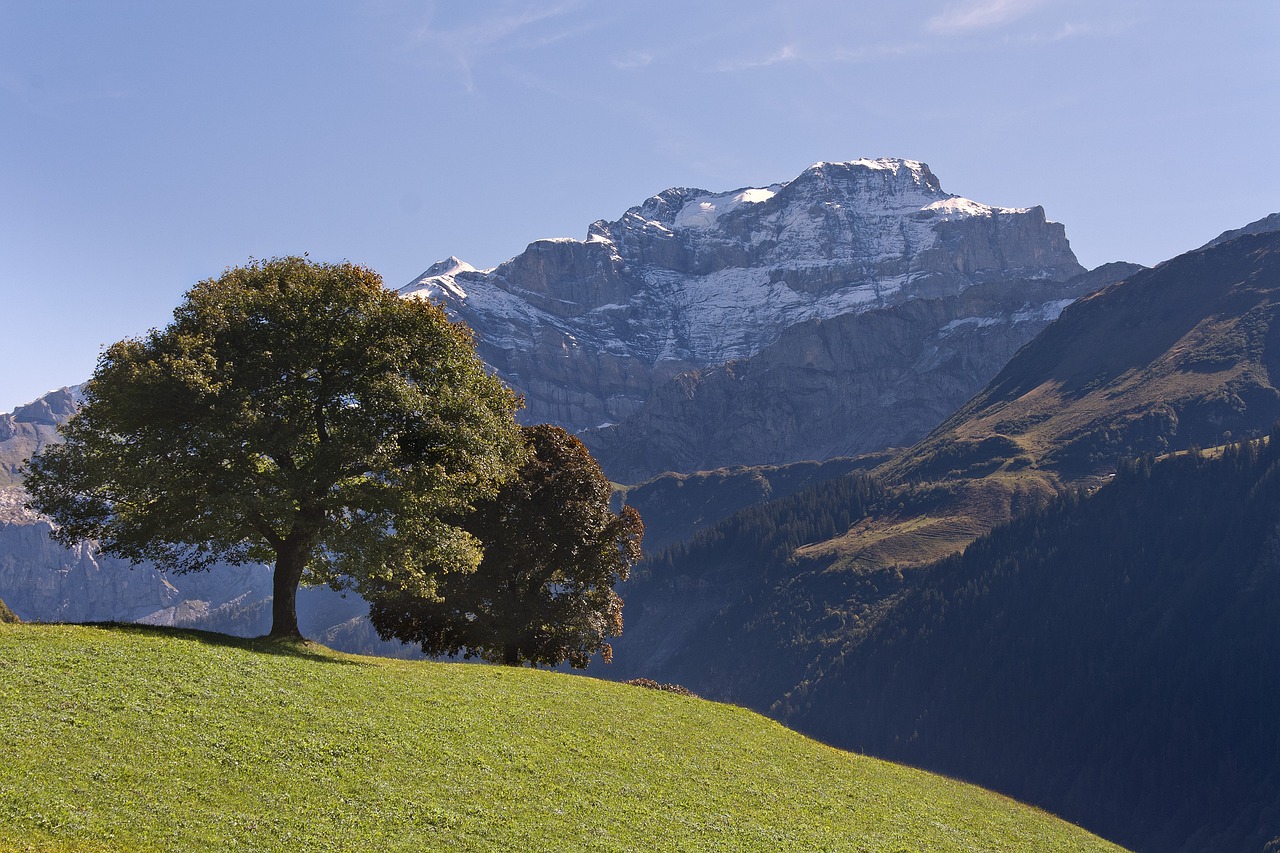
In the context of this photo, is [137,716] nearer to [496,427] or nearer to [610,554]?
[496,427]

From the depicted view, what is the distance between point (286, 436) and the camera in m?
44.8

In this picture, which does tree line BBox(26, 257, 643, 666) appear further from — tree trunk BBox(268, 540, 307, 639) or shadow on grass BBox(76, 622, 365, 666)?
shadow on grass BBox(76, 622, 365, 666)

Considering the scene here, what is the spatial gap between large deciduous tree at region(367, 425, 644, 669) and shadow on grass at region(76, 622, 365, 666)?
14.3 metres

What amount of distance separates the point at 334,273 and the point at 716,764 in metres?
26.7

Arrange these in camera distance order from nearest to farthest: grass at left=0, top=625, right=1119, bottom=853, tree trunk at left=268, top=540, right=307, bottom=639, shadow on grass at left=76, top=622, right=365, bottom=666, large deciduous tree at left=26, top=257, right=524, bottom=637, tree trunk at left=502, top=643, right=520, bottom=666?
grass at left=0, top=625, right=1119, bottom=853, shadow on grass at left=76, top=622, right=365, bottom=666, large deciduous tree at left=26, top=257, right=524, bottom=637, tree trunk at left=268, top=540, right=307, bottom=639, tree trunk at left=502, top=643, right=520, bottom=666

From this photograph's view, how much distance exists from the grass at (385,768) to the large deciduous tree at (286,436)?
16.9 ft

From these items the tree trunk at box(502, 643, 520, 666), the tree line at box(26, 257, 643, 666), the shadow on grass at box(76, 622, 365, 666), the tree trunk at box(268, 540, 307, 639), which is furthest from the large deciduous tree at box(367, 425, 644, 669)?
the shadow on grass at box(76, 622, 365, 666)

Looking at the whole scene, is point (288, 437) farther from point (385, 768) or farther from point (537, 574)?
point (537, 574)

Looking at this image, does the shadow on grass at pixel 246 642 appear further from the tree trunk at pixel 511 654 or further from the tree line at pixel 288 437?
the tree trunk at pixel 511 654

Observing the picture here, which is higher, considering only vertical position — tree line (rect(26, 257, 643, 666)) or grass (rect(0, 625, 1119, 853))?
tree line (rect(26, 257, 643, 666))

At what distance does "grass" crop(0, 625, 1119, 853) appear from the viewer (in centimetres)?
2617

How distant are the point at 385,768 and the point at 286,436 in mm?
18160

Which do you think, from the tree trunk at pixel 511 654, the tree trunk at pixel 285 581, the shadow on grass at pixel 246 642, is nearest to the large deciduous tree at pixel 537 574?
the tree trunk at pixel 511 654

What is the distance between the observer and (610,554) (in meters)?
64.1
